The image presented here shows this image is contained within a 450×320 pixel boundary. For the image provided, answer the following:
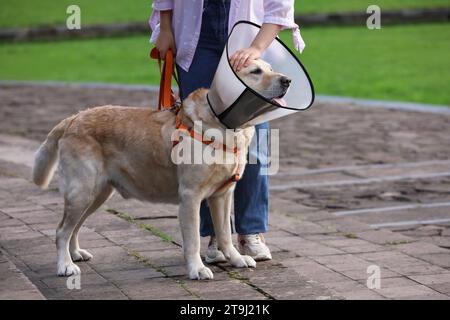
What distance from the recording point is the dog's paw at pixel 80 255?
5766 mm

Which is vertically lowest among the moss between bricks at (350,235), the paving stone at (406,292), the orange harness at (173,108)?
the moss between bricks at (350,235)

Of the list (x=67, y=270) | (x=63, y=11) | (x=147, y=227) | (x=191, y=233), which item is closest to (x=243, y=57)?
(x=191, y=233)

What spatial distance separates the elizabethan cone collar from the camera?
4992 millimetres

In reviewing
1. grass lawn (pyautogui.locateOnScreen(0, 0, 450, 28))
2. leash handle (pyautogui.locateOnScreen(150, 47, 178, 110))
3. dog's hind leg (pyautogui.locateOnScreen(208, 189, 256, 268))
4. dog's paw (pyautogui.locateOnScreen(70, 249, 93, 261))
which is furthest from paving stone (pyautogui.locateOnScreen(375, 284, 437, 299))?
grass lawn (pyautogui.locateOnScreen(0, 0, 450, 28))

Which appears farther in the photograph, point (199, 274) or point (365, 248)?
point (365, 248)

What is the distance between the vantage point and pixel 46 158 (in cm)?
583

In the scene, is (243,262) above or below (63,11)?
below

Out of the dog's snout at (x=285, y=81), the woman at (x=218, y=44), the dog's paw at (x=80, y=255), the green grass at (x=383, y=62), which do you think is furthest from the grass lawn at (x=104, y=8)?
the dog's snout at (x=285, y=81)

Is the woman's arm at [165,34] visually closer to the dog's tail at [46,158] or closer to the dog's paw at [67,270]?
the dog's tail at [46,158]

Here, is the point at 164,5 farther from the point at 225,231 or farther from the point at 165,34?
the point at 225,231

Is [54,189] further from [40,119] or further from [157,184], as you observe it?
[40,119]

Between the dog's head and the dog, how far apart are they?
0.34 meters

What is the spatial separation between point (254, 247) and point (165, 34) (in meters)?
1.35

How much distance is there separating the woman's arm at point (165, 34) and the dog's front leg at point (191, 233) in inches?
37.7
